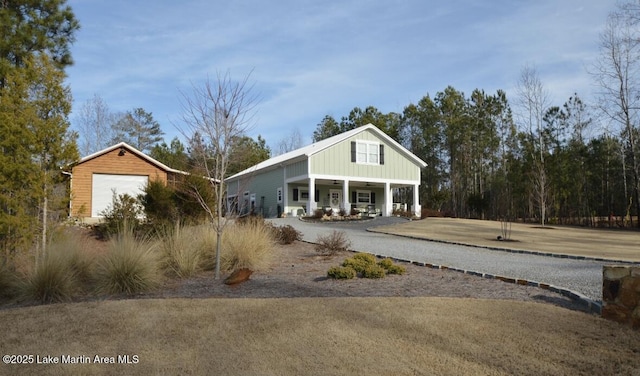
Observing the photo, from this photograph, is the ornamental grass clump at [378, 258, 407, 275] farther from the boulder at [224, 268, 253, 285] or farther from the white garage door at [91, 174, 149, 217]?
the white garage door at [91, 174, 149, 217]

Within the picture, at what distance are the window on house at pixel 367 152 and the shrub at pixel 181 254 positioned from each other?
19.6 m

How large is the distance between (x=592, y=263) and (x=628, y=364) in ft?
23.9

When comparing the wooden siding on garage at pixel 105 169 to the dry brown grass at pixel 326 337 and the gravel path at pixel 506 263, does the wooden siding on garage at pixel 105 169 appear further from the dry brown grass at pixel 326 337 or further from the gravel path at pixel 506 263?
the dry brown grass at pixel 326 337

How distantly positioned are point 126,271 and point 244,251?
2.32 metres

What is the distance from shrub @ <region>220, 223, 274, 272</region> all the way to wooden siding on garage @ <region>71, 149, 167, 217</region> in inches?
505

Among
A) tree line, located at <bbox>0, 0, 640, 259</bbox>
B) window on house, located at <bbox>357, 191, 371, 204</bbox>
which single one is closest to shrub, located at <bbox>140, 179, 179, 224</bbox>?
tree line, located at <bbox>0, 0, 640, 259</bbox>

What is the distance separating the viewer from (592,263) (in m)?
10.1

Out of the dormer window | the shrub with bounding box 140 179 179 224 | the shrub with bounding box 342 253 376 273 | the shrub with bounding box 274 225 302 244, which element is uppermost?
the dormer window

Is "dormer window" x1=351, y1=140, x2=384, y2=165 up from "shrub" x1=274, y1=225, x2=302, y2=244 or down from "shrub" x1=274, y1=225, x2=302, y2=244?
up

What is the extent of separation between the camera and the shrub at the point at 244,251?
846 centimetres

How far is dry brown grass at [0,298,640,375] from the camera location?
368 centimetres

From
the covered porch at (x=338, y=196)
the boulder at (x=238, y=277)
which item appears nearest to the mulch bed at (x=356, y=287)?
the boulder at (x=238, y=277)

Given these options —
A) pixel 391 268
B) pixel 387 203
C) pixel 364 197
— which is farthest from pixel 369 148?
pixel 391 268

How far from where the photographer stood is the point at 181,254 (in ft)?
26.5
